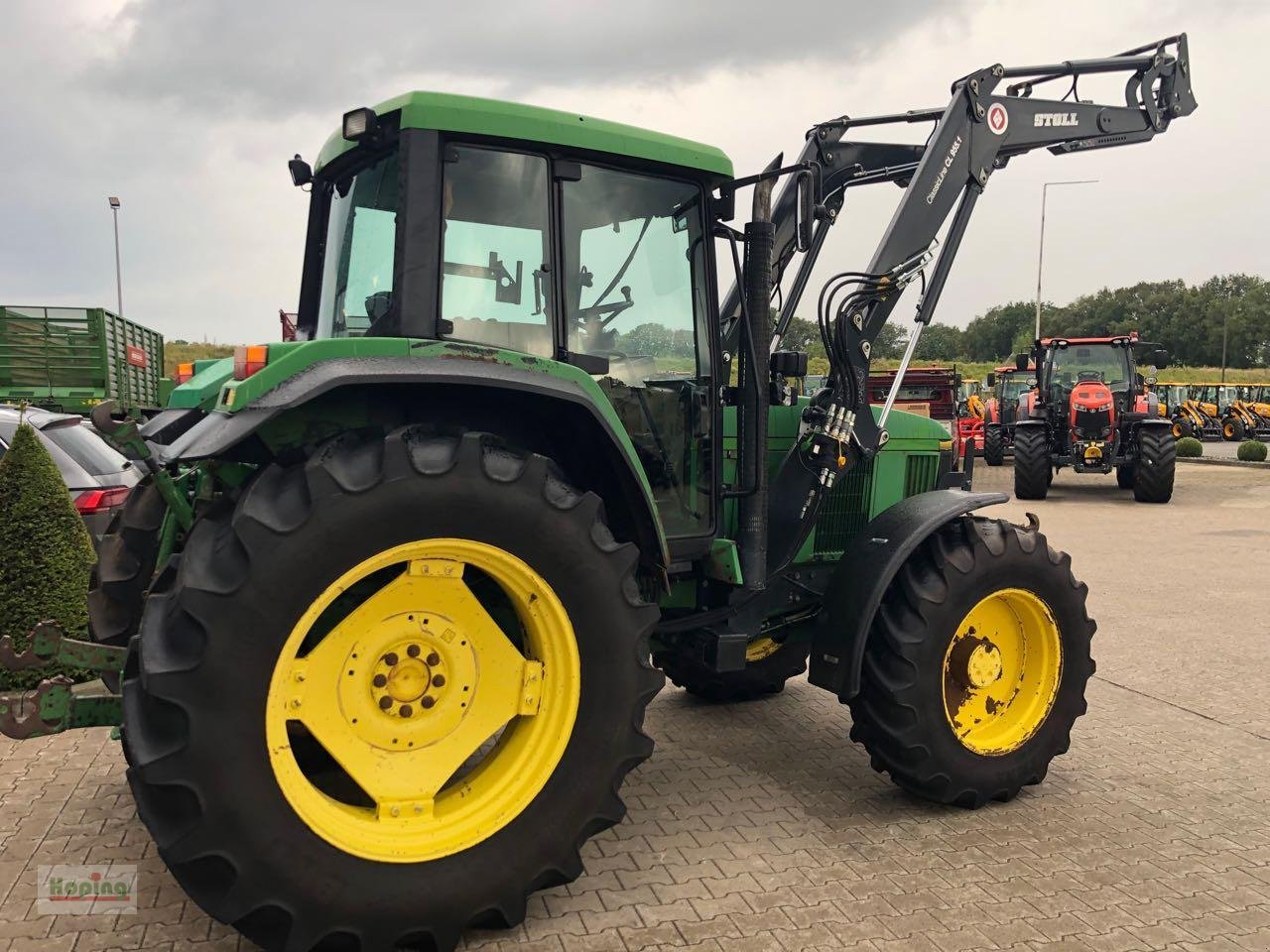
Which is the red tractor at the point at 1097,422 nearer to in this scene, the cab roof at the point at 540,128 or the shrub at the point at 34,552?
the cab roof at the point at 540,128

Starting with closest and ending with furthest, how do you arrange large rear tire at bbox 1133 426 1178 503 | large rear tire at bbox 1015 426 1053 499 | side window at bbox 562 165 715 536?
side window at bbox 562 165 715 536, large rear tire at bbox 1133 426 1178 503, large rear tire at bbox 1015 426 1053 499

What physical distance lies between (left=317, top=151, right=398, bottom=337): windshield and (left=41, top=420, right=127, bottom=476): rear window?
3.49m

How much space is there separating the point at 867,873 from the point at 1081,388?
47.3 feet

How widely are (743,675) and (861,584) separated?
1.50 meters

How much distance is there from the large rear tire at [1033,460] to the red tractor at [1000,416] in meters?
6.04

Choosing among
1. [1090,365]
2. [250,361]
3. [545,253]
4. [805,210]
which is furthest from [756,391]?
[1090,365]

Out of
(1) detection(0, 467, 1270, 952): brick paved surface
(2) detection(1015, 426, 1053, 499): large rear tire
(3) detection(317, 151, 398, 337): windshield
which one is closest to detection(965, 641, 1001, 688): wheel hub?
(1) detection(0, 467, 1270, 952): brick paved surface

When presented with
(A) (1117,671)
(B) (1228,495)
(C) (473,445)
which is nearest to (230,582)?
(C) (473,445)

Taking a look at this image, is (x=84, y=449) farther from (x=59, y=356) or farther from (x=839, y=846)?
(x=59, y=356)

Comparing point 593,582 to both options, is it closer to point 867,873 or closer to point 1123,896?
point 867,873

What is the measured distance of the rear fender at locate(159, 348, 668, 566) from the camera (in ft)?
8.82

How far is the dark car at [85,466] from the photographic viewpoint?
244 inches

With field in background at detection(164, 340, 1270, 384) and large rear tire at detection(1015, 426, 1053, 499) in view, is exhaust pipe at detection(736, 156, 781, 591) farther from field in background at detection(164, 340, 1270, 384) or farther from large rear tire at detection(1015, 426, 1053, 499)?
large rear tire at detection(1015, 426, 1053, 499)

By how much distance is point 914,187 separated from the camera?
14.0ft
